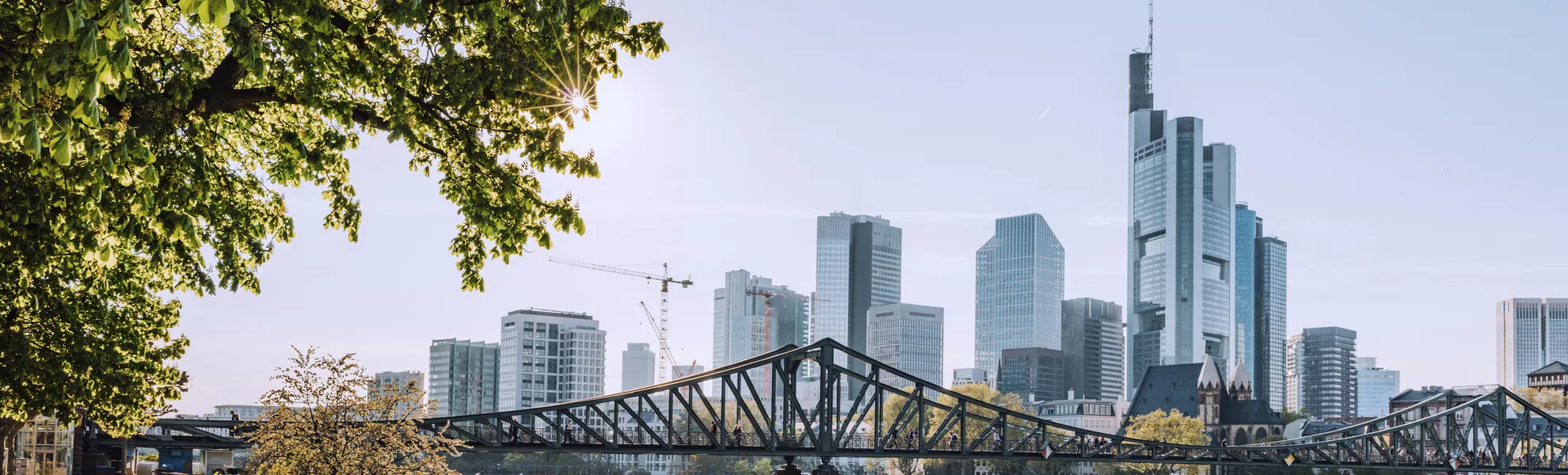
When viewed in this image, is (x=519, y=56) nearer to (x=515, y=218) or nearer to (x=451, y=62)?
(x=451, y=62)

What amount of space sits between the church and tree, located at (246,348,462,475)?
145 meters

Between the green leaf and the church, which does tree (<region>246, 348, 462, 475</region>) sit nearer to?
the green leaf

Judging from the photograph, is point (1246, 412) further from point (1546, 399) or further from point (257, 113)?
point (257, 113)

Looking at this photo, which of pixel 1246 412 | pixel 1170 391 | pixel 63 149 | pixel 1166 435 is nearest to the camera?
pixel 63 149

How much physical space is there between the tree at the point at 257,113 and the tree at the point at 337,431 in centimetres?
1785

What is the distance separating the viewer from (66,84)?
995cm

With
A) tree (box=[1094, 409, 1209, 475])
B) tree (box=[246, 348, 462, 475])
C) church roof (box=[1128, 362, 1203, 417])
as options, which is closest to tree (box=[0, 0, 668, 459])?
tree (box=[246, 348, 462, 475])

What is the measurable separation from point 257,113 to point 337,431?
77.9 feet

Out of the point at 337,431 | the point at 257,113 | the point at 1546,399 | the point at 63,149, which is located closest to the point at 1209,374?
the point at 1546,399

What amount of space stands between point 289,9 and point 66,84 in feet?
11.0

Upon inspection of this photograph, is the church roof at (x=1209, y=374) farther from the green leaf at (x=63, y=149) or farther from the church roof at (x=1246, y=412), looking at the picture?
the green leaf at (x=63, y=149)

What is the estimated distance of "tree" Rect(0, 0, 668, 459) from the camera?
10852mm

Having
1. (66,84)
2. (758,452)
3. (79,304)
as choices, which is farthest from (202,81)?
(758,452)

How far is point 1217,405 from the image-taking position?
184 m
